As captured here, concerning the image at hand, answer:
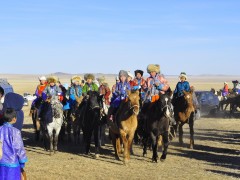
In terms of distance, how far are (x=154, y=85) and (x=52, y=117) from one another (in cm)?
361

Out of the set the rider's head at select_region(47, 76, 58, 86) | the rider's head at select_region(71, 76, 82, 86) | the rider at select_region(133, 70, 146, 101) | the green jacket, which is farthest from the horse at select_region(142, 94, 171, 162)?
the rider's head at select_region(71, 76, 82, 86)

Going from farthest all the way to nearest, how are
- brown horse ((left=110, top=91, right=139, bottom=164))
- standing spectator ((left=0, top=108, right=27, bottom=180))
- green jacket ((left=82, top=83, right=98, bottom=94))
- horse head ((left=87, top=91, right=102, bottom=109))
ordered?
green jacket ((left=82, top=83, right=98, bottom=94)) → horse head ((left=87, top=91, right=102, bottom=109)) → brown horse ((left=110, top=91, right=139, bottom=164)) → standing spectator ((left=0, top=108, right=27, bottom=180))

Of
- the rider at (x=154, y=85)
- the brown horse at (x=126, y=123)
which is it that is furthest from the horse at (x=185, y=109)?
the brown horse at (x=126, y=123)

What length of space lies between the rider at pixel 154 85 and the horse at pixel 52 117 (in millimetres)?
3001

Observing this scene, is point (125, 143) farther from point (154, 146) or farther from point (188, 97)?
point (188, 97)

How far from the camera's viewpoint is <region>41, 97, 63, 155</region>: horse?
47.3 ft

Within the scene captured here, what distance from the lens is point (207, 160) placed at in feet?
44.9

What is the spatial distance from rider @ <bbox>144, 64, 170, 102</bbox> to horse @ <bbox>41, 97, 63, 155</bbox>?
3.00 metres

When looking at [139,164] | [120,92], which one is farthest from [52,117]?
[139,164]

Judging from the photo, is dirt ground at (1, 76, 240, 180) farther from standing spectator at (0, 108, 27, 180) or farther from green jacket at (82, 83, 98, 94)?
standing spectator at (0, 108, 27, 180)

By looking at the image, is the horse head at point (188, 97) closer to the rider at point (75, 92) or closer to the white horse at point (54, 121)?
the rider at point (75, 92)

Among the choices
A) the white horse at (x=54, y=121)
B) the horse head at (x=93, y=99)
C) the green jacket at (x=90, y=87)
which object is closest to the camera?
the horse head at (x=93, y=99)

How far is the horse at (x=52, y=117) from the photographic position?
47.3 ft

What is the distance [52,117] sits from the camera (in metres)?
14.5
